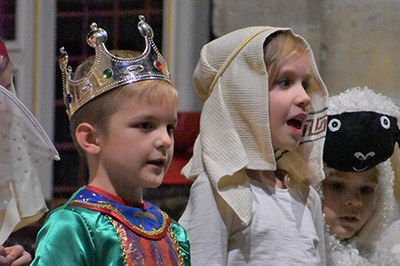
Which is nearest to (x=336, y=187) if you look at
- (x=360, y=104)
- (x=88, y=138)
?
(x=360, y=104)

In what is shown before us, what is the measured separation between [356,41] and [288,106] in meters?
1.15

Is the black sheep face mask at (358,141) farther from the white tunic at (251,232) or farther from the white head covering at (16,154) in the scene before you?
the white head covering at (16,154)

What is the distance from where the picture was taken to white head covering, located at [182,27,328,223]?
2.78 m

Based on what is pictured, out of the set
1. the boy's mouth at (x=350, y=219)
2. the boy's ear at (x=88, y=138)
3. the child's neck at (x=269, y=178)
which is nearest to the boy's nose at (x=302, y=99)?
the child's neck at (x=269, y=178)

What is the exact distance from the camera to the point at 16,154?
9.01 ft

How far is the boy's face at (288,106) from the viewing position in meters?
2.84

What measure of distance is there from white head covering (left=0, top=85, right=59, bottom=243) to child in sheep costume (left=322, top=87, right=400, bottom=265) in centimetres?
80

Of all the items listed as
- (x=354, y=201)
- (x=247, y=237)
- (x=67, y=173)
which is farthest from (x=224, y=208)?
(x=67, y=173)

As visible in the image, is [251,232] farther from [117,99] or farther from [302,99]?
[117,99]

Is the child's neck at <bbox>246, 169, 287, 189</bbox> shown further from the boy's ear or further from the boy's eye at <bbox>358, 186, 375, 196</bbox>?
the boy's ear

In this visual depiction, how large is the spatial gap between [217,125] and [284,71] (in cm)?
20

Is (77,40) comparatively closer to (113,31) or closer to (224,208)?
(113,31)

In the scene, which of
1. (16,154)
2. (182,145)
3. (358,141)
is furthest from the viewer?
(182,145)

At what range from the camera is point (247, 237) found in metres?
2.74
